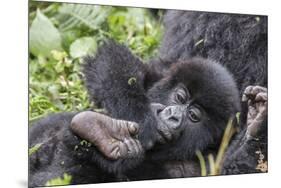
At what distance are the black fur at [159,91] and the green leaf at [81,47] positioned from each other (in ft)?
0.14

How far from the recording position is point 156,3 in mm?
2803

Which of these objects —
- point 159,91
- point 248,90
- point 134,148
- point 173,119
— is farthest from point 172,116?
point 248,90

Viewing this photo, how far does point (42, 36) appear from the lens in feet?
8.32

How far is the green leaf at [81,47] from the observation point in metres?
2.62

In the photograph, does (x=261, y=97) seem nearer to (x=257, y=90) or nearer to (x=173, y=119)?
(x=257, y=90)

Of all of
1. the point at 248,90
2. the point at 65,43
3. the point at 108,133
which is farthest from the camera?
the point at 248,90

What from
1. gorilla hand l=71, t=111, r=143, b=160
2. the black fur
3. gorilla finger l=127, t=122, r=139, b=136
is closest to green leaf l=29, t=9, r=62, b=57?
the black fur

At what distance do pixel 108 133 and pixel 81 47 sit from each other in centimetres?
45

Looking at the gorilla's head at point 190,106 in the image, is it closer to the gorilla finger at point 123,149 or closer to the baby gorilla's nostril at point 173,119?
the baby gorilla's nostril at point 173,119

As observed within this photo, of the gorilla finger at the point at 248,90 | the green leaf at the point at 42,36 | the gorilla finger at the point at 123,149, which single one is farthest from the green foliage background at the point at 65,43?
the gorilla finger at the point at 248,90

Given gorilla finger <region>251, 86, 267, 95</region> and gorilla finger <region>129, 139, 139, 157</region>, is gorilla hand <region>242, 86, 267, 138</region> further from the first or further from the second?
gorilla finger <region>129, 139, 139, 157</region>

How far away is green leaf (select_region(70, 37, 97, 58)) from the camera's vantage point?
103 inches

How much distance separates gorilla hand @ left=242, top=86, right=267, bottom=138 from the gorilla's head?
0.26 metres
